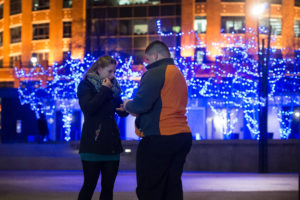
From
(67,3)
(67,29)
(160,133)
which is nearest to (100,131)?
(160,133)

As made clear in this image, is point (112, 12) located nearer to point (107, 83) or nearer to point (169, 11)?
point (169, 11)

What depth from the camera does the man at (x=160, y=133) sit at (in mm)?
4355

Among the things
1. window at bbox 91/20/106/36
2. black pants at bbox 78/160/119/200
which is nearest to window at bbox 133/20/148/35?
window at bbox 91/20/106/36

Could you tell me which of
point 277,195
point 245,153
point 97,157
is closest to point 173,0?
Result: point 245,153

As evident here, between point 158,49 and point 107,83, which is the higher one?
point 158,49

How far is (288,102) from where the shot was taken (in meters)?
34.2

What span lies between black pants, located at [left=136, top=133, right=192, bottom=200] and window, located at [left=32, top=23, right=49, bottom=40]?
4640 cm

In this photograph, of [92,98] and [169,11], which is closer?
[92,98]

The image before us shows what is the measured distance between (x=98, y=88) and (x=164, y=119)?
3.59 ft

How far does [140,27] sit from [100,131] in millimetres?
40990

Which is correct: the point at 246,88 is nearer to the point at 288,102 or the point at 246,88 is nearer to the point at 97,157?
the point at 288,102

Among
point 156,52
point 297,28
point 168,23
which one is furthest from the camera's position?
point 297,28

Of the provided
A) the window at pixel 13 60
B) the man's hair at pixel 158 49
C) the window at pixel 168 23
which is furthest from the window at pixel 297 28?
the man's hair at pixel 158 49

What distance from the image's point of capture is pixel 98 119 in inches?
203
